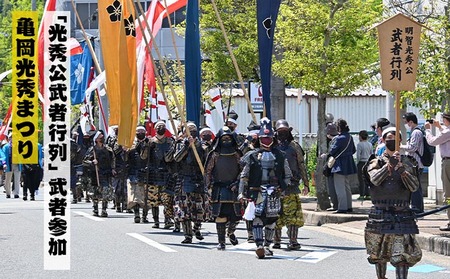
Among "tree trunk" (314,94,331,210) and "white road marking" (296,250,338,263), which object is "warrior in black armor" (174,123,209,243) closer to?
"white road marking" (296,250,338,263)

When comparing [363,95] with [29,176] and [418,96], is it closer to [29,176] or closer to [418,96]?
[29,176]

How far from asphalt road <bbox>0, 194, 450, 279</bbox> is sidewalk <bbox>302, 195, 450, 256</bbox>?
0.22m

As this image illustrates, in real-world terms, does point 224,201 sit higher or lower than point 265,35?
lower

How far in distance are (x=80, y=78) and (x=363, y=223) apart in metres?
15.3

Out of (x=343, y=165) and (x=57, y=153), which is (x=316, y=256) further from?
(x=343, y=165)

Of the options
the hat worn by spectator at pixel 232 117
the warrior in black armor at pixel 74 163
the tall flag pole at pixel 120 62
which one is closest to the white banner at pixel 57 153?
the tall flag pole at pixel 120 62

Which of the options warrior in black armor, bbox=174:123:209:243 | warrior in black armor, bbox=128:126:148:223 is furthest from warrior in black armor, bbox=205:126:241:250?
warrior in black armor, bbox=128:126:148:223

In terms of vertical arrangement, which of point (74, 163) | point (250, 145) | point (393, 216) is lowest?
point (393, 216)

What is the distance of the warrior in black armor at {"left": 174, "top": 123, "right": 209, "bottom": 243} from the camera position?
1883 cm

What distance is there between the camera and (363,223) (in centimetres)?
2097

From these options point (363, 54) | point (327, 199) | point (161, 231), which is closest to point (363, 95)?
point (363, 54)

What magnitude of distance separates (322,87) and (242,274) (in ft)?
38.3

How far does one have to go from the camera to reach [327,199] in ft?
77.0

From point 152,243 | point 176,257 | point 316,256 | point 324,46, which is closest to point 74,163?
point 324,46
